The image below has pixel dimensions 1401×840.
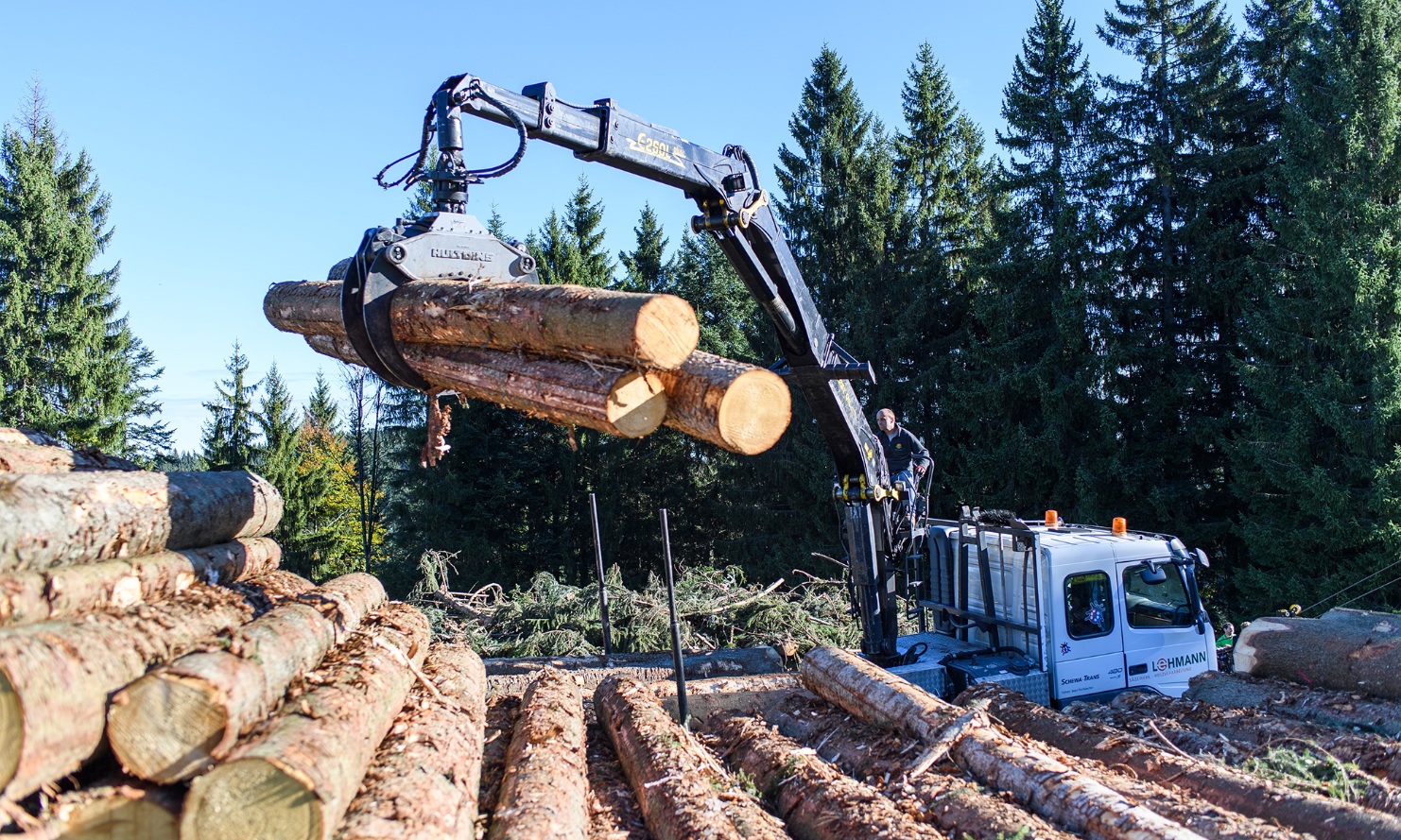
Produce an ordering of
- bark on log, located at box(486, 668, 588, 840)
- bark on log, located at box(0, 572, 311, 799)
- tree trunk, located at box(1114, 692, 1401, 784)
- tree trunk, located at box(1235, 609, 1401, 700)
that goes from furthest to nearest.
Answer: tree trunk, located at box(1235, 609, 1401, 700)
tree trunk, located at box(1114, 692, 1401, 784)
bark on log, located at box(486, 668, 588, 840)
bark on log, located at box(0, 572, 311, 799)

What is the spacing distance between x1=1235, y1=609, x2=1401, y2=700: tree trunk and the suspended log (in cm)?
838

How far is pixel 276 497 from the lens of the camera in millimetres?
6508

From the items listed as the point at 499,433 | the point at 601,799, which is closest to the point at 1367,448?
the point at 601,799

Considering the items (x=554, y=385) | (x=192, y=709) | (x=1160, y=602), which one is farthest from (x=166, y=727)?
(x=1160, y=602)

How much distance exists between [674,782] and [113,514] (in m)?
3.33

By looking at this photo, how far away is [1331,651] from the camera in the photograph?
7773mm

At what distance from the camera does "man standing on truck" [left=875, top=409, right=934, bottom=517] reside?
28.0 ft

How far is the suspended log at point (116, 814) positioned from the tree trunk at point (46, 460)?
228cm

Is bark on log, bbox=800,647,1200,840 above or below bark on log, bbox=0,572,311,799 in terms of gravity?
below

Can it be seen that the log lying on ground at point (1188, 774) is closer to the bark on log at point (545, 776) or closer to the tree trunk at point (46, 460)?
the bark on log at point (545, 776)

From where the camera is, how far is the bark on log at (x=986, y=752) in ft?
15.1

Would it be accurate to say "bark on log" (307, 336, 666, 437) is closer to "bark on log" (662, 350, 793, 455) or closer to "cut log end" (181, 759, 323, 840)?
"bark on log" (662, 350, 793, 455)

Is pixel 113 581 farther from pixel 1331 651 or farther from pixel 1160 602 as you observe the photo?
pixel 1331 651

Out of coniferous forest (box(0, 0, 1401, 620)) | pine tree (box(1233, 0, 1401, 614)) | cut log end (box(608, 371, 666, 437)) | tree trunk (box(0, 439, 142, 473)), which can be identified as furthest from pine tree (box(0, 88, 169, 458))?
pine tree (box(1233, 0, 1401, 614))
